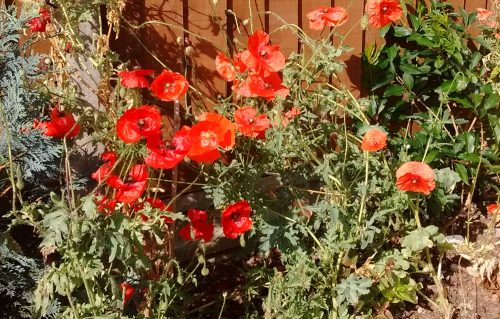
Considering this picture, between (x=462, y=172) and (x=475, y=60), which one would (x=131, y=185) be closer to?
(x=462, y=172)

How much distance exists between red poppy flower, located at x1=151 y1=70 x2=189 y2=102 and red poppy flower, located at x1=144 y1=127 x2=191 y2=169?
1.11 feet

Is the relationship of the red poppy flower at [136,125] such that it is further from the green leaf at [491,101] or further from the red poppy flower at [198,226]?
the green leaf at [491,101]

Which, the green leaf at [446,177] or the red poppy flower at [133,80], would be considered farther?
the green leaf at [446,177]

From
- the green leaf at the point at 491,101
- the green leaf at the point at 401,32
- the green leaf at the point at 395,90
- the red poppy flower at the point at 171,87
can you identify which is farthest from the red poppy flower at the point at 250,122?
the green leaf at the point at 491,101

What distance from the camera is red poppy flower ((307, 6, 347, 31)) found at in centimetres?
294

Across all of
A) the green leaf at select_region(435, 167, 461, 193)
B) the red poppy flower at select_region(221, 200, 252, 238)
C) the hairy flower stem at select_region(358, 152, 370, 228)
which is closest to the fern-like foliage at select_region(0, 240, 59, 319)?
the red poppy flower at select_region(221, 200, 252, 238)

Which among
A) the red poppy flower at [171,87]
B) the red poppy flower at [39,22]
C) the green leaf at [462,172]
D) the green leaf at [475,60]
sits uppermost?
the red poppy flower at [39,22]

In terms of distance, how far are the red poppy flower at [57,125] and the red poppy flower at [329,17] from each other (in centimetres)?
118

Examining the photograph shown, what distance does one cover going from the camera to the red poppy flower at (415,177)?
8.69ft

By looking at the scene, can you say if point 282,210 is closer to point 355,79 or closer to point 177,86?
point 177,86

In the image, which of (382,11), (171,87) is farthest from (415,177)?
(171,87)

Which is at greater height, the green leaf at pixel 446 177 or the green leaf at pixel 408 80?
the green leaf at pixel 408 80

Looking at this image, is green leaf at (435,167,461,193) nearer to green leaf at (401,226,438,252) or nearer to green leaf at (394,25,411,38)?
green leaf at (401,226,438,252)

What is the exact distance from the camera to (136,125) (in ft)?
7.00
